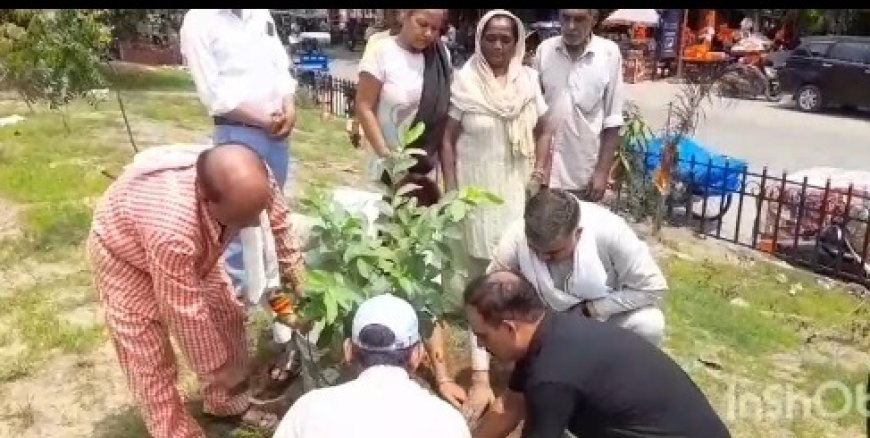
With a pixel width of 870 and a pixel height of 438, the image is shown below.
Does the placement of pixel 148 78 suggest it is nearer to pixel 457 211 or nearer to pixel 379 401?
pixel 457 211

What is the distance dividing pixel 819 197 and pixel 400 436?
5.61 meters

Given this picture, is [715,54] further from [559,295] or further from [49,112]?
[559,295]

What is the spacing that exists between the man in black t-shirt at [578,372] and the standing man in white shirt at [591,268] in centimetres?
56

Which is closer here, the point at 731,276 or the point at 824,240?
the point at 731,276

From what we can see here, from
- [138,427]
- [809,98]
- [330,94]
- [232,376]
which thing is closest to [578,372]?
[232,376]

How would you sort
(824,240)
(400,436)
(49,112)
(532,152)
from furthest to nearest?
(49,112) → (824,240) → (532,152) → (400,436)

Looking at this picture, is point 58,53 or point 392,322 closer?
point 392,322

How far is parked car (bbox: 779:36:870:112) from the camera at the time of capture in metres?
14.5

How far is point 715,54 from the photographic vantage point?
19625mm

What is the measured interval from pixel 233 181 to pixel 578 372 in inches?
41.7

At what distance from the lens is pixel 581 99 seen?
14.4 ft

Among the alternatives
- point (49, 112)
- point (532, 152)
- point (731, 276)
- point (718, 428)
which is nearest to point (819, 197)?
point (731, 276)
